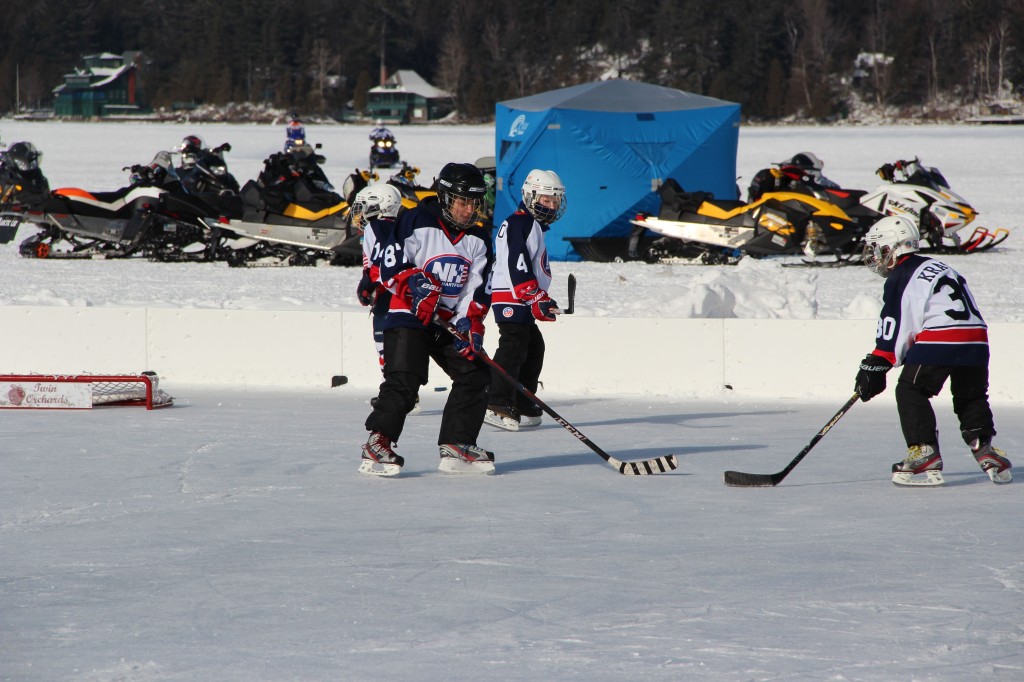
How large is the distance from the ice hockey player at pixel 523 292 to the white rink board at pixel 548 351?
46.7 inches

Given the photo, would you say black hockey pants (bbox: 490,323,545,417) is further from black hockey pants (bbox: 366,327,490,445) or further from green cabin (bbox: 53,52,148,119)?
green cabin (bbox: 53,52,148,119)

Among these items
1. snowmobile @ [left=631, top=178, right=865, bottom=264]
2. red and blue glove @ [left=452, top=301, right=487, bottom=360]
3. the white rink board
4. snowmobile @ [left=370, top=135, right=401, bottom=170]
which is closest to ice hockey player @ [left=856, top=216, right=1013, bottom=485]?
red and blue glove @ [left=452, top=301, right=487, bottom=360]

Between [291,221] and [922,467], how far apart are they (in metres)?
9.70

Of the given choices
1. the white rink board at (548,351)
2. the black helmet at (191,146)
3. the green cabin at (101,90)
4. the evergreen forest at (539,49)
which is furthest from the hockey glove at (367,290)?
the green cabin at (101,90)

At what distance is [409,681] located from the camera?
2.58 meters

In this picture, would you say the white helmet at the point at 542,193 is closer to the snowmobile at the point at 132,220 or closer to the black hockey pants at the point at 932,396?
the black hockey pants at the point at 932,396

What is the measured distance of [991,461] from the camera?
4.64m

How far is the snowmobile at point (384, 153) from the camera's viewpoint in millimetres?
21281

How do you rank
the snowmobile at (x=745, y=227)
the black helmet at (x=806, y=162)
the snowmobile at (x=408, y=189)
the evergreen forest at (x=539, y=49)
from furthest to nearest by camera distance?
1. the evergreen forest at (x=539, y=49)
2. the black helmet at (x=806, y=162)
3. the snowmobile at (x=745, y=227)
4. the snowmobile at (x=408, y=189)

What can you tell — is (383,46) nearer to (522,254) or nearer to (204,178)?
(204,178)

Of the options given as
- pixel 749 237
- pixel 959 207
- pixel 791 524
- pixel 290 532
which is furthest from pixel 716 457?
pixel 959 207

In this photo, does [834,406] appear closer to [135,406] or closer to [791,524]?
[791,524]

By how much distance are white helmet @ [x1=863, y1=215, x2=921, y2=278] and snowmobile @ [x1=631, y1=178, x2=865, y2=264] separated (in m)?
8.55

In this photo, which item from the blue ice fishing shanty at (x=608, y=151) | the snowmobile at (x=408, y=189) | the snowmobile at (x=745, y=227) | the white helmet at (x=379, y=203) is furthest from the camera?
the blue ice fishing shanty at (x=608, y=151)
